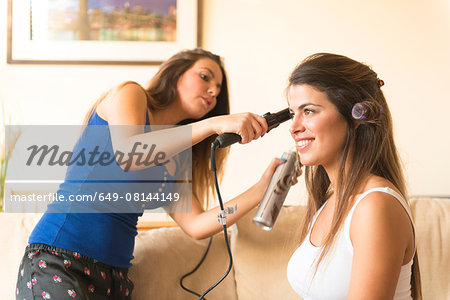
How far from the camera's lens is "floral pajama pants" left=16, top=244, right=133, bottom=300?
4.47 ft

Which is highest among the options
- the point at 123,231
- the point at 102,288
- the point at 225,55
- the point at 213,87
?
the point at 225,55

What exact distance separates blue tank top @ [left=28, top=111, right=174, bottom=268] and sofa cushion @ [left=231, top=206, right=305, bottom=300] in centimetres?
49

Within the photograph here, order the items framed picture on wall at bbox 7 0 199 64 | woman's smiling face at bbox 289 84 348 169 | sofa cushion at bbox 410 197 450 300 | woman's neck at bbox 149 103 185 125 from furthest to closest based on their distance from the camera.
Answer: framed picture on wall at bbox 7 0 199 64
sofa cushion at bbox 410 197 450 300
woman's neck at bbox 149 103 185 125
woman's smiling face at bbox 289 84 348 169

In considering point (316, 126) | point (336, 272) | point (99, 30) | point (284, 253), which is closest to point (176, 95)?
point (316, 126)

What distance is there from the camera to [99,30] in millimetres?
2479

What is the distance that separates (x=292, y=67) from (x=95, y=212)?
142 cm

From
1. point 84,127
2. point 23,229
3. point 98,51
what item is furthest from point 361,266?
point 98,51

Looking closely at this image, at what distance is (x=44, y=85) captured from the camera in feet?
8.20

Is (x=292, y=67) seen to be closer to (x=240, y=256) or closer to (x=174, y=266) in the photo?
(x=240, y=256)

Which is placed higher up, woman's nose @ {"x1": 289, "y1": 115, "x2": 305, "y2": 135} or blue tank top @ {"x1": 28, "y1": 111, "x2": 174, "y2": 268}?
woman's nose @ {"x1": 289, "y1": 115, "x2": 305, "y2": 135}

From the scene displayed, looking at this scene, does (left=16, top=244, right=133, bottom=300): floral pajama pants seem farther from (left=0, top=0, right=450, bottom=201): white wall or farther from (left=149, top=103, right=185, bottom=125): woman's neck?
(left=0, top=0, right=450, bottom=201): white wall

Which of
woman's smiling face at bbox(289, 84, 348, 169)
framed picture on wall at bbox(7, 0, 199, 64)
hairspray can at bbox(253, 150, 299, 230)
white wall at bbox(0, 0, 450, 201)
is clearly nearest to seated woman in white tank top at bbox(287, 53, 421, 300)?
woman's smiling face at bbox(289, 84, 348, 169)

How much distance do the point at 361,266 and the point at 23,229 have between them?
4.25 feet

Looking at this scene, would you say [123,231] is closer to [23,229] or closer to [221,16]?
[23,229]
